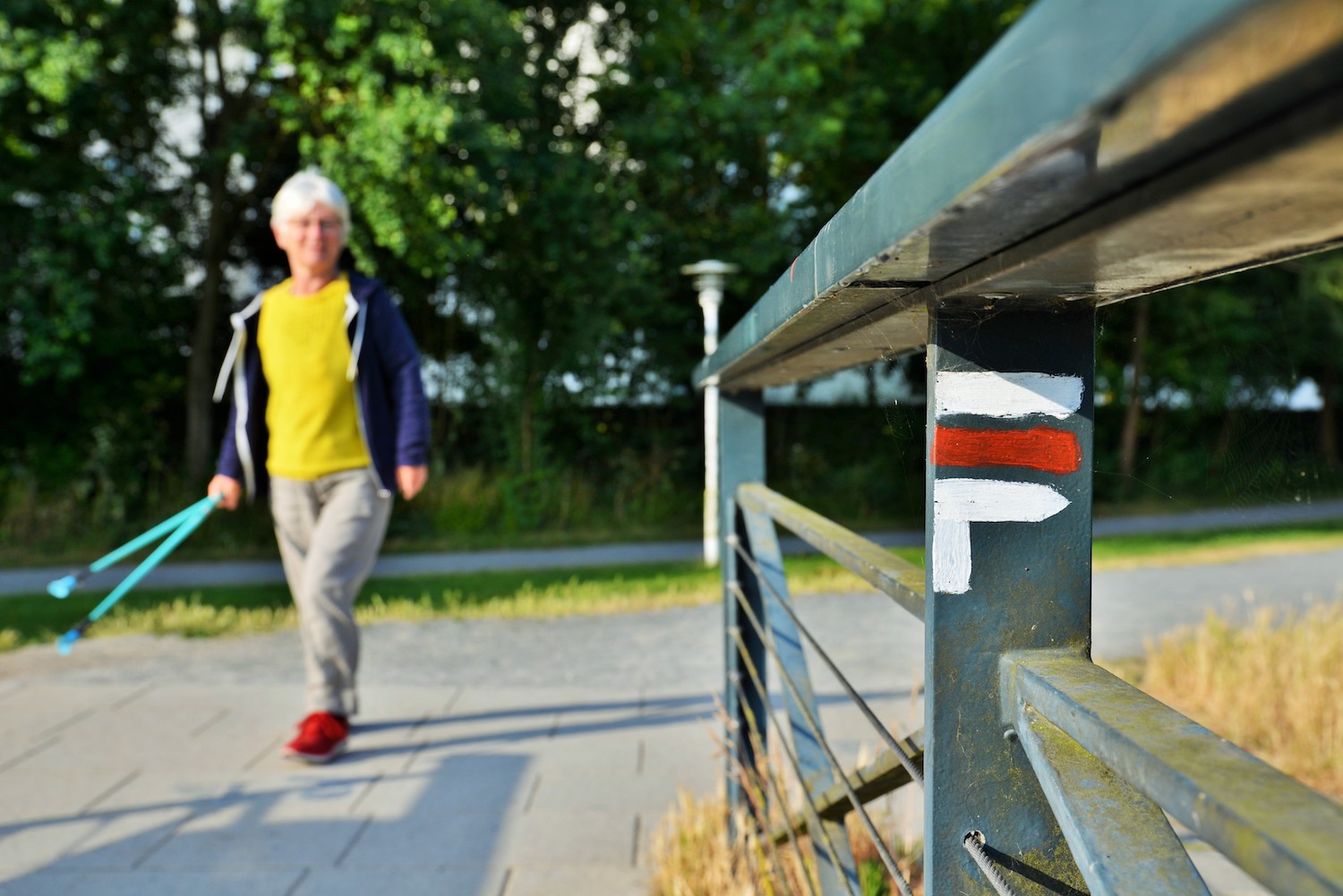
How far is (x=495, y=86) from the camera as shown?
11719mm

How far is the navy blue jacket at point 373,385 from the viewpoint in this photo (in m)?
4.07

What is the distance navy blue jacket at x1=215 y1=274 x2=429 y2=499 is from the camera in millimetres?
4066

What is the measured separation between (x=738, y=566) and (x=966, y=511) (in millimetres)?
1880

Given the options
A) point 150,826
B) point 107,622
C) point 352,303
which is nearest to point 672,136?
point 107,622

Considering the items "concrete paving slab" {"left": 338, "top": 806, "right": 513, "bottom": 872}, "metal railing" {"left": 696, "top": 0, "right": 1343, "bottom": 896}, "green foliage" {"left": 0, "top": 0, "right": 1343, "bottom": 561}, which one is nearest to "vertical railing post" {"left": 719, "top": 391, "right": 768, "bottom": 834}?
"concrete paving slab" {"left": 338, "top": 806, "right": 513, "bottom": 872}

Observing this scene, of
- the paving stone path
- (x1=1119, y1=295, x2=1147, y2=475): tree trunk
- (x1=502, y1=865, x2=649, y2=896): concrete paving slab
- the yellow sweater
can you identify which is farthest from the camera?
(x1=1119, y1=295, x2=1147, y2=475): tree trunk

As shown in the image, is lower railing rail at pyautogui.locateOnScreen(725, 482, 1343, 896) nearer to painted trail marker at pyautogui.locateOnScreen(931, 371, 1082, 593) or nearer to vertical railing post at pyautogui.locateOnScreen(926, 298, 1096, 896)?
vertical railing post at pyautogui.locateOnScreen(926, 298, 1096, 896)

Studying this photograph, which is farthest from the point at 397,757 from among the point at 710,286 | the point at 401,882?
the point at 710,286

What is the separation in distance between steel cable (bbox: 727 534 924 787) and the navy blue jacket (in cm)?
176

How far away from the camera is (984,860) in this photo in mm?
983

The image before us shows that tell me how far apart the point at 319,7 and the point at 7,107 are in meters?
3.53

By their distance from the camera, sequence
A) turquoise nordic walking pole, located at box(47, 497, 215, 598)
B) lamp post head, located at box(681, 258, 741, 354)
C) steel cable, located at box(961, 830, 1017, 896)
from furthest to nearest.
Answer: lamp post head, located at box(681, 258, 741, 354) < turquoise nordic walking pole, located at box(47, 497, 215, 598) < steel cable, located at box(961, 830, 1017, 896)

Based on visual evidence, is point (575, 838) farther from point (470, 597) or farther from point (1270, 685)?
point (470, 597)

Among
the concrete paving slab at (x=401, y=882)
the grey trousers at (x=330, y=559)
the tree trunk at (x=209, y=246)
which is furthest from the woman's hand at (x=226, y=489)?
the tree trunk at (x=209, y=246)
